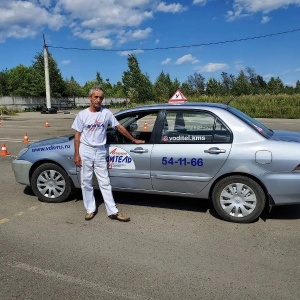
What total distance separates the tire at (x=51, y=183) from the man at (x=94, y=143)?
0.72 meters

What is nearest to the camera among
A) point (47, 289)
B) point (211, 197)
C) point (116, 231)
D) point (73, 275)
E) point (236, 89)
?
point (47, 289)

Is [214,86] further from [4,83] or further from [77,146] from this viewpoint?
[77,146]

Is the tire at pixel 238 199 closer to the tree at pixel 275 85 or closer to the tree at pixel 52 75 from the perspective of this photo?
the tree at pixel 52 75

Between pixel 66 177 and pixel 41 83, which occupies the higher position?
pixel 41 83

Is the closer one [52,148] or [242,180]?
[242,180]

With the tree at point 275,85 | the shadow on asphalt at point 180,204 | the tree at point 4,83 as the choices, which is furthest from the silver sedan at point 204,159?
the tree at point 275,85

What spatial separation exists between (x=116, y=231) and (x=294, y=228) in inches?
89.2

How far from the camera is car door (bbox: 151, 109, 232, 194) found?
4402mm

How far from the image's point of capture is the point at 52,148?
17.0 ft

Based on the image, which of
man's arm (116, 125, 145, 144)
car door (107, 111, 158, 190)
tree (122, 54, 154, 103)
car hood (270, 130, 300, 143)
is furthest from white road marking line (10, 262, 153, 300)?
tree (122, 54, 154, 103)

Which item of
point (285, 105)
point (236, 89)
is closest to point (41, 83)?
point (236, 89)

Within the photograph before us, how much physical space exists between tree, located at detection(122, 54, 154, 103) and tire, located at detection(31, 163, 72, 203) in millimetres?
58630

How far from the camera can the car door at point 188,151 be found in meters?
4.40

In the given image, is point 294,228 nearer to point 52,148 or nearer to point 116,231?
point 116,231
